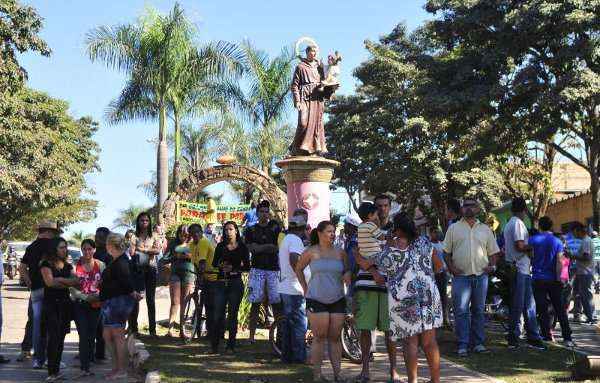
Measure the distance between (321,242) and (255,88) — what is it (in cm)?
2187

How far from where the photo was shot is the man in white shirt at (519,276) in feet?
34.9

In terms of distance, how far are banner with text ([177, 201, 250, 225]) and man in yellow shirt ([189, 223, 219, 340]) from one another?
33.0 ft

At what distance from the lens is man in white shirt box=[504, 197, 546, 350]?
34.9ft

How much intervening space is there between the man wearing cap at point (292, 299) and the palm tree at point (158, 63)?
1657 centimetres

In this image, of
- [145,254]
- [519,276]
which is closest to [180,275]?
[145,254]

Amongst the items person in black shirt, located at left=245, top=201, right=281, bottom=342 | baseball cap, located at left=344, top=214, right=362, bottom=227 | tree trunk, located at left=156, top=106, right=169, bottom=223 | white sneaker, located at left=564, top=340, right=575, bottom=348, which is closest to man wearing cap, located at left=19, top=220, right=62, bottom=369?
person in black shirt, located at left=245, top=201, right=281, bottom=342

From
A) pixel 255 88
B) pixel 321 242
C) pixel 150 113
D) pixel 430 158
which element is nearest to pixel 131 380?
pixel 321 242

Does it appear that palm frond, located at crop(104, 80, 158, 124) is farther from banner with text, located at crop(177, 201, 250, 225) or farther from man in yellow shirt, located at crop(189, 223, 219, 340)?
man in yellow shirt, located at crop(189, 223, 219, 340)

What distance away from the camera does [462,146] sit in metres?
31.4

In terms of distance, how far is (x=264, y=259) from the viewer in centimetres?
1112

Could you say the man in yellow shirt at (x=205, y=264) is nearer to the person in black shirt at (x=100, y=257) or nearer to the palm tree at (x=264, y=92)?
the person in black shirt at (x=100, y=257)

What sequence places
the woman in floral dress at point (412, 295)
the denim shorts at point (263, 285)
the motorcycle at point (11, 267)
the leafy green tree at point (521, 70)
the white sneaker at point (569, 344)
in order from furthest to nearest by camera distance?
the motorcycle at point (11, 267) → the leafy green tree at point (521, 70) → the denim shorts at point (263, 285) → the white sneaker at point (569, 344) → the woman in floral dress at point (412, 295)

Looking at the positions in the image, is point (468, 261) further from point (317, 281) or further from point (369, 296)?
point (317, 281)

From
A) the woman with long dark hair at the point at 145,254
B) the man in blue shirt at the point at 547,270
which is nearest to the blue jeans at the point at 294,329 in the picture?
the woman with long dark hair at the point at 145,254
